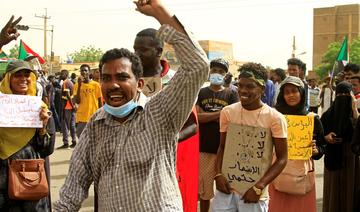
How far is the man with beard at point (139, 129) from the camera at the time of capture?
2.28 meters

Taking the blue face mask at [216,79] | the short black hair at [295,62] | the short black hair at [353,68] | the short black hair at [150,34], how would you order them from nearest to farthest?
the short black hair at [150,34] < the blue face mask at [216,79] < the short black hair at [353,68] < the short black hair at [295,62]

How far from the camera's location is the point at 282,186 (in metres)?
4.71

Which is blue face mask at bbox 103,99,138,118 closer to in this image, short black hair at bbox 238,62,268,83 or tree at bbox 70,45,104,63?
short black hair at bbox 238,62,268,83

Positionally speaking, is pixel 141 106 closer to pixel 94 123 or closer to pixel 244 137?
pixel 94 123

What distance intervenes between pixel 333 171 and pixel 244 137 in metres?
2.25

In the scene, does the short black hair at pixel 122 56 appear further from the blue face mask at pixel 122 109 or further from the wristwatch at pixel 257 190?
the wristwatch at pixel 257 190

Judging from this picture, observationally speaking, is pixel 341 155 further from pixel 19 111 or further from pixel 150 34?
pixel 19 111

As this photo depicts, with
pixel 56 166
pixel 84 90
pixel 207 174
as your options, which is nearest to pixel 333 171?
pixel 207 174

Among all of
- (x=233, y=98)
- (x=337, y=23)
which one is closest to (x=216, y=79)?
(x=233, y=98)

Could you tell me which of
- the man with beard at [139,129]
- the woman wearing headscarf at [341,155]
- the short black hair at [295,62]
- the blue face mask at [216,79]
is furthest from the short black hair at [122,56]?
A: the short black hair at [295,62]

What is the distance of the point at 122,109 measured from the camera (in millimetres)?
2361

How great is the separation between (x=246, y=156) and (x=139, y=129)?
178 centimetres

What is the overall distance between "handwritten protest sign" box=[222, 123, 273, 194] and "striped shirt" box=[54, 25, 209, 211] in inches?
63.5

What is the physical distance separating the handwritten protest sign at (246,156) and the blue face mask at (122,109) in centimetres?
176
